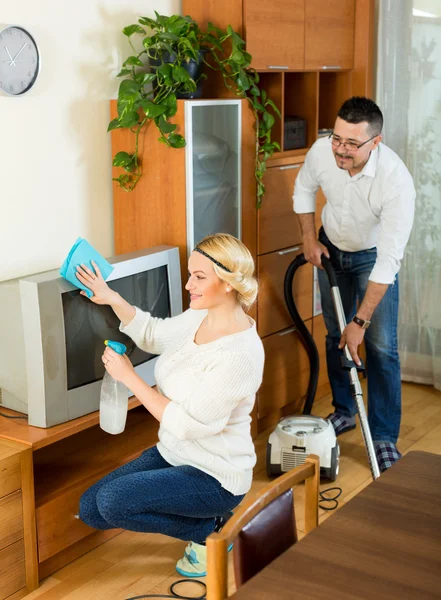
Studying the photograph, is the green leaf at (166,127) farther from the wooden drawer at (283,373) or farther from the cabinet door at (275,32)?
the wooden drawer at (283,373)

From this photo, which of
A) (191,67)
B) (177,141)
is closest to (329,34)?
(191,67)

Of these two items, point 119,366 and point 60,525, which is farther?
point 60,525

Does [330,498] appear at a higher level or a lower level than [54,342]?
lower

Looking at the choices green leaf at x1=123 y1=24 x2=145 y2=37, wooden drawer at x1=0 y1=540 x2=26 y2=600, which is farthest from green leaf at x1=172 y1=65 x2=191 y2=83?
wooden drawer at x1=0 y1=540 x2=26 y2=600

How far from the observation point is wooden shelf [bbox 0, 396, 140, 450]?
255 cm

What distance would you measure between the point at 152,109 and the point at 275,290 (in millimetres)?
1054

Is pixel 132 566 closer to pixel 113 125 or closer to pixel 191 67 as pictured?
pixel 113 125

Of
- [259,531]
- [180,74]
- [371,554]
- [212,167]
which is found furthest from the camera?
[212,167]

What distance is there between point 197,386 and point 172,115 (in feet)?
3.97

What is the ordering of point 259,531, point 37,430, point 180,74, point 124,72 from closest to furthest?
point 259,531
point 37,430
point 180,74
point 124,72

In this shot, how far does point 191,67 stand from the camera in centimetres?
318

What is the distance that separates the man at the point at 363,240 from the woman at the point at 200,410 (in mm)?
903

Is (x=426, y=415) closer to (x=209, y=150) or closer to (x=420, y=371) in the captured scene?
(x=420, y=371)

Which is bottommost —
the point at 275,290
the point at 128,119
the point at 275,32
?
the point at 275,290
